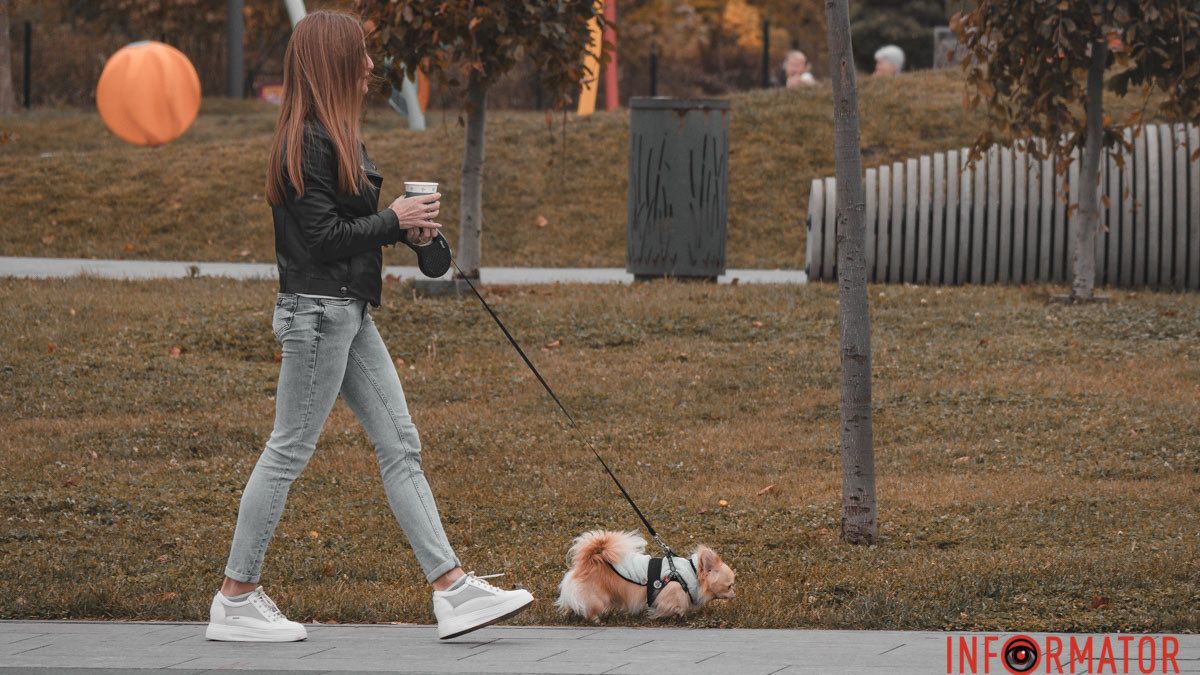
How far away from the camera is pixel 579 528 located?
6309 millimetres

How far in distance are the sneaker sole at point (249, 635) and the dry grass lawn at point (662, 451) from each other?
1.56ft

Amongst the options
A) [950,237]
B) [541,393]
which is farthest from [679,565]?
[950,237]

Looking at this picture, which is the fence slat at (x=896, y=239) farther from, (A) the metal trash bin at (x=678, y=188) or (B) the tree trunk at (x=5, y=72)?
(B) the tree trunk at (x=5, y=72)

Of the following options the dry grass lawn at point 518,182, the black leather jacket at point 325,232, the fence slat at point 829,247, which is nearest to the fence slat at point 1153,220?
the fence slat at point 829,247

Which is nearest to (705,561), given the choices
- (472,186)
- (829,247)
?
(472,186)

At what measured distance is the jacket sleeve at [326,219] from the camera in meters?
4.50

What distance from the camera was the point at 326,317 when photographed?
4.54 metres

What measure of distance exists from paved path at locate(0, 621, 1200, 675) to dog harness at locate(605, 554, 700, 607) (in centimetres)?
15

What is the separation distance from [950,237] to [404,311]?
15.8 ft

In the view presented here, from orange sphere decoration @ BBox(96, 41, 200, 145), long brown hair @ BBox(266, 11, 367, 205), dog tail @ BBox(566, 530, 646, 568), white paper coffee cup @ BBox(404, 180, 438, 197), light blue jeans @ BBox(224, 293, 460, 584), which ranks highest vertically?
orange sphere decoration @ BBox(96, 41, 200, 145)

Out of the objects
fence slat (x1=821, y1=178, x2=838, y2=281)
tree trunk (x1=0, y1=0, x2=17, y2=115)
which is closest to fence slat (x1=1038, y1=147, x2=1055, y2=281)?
fence slat (x1=821, y1=178, x2=838, y2=281)

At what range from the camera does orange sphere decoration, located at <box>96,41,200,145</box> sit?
19812mm

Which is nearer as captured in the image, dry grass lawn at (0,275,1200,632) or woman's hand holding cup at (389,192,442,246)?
woman's hand holding cup at (389,192,442,246)

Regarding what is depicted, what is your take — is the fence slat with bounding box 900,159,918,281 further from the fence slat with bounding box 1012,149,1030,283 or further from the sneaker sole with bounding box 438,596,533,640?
the sneaker sole with bounding box 438,596,533,640
